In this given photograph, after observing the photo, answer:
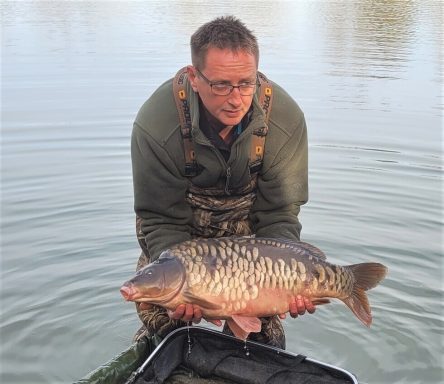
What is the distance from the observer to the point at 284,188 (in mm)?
3516

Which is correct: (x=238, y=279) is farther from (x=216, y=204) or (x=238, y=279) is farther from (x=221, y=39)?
(x=221, y=39)

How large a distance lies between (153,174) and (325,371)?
1.16 meters

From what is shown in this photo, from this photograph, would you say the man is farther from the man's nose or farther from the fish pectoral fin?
the fish pectoral fin

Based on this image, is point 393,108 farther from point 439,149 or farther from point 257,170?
point 257,170

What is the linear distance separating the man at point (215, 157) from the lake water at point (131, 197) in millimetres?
872

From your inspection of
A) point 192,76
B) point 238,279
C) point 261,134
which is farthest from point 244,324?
point 192,76

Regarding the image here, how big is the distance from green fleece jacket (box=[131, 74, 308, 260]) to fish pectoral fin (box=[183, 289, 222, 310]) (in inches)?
18.3

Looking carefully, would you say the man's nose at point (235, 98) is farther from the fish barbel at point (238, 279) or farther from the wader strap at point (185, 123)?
the fish barbel at point (238, 279)

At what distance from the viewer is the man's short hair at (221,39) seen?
3031 millimetres

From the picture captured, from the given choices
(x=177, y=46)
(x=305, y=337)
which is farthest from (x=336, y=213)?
(x=177, y=46)

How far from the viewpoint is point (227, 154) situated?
11.1ft

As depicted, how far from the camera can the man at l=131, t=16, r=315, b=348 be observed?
122 inches

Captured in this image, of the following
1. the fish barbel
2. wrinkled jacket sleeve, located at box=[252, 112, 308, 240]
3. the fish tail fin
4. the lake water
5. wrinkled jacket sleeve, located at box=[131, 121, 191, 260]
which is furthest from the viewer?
the lake water

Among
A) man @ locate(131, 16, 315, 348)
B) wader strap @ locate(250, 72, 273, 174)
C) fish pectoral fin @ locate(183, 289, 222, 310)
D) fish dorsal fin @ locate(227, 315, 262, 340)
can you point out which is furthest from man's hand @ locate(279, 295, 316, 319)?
wader strap @ locate(250, 72, 273, 174)
